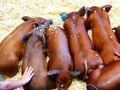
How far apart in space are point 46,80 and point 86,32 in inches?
27.2

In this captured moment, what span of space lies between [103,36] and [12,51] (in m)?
0.81

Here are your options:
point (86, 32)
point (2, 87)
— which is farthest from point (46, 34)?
point (2, 87)

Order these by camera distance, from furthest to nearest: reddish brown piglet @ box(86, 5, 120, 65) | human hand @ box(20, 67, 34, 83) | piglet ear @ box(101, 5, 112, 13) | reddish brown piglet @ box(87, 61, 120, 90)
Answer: piglet ear @ box(101, 5, 112, 13) < reddish brown piglet @ box(86, 5, 120, 65) < human hand @ box(20, 67, 34, 83) < reddish brown piglet @ box(87, 61, 120, 90)

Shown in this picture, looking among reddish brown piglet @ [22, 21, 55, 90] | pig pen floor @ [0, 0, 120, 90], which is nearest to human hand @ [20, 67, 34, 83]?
reddish brown piglet @ [22, 21, 55, 90]

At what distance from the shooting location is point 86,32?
3260 mm

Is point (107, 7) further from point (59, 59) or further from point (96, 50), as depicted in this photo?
point (59, 59)

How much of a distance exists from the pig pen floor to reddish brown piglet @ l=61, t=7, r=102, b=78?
31 cm

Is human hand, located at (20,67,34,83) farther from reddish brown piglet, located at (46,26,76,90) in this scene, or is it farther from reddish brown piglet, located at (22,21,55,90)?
reddish brown piglet, located at (46,26,76,90)

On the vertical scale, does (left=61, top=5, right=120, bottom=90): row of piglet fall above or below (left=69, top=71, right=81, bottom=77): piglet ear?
above

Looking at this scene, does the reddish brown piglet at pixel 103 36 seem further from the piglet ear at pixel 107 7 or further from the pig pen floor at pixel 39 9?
the pig pen floor at pixel 39 9

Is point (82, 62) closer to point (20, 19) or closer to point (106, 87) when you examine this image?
point (106, 87)

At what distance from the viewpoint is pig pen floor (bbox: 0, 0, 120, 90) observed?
3.69m

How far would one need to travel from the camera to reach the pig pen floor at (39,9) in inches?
145

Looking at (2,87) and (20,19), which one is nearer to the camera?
(2,87)
